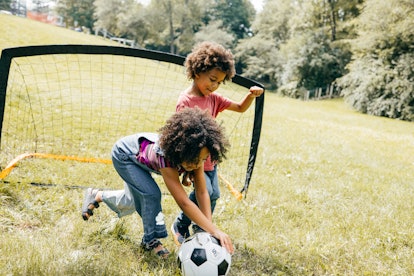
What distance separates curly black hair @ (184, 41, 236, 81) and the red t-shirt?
206 mm

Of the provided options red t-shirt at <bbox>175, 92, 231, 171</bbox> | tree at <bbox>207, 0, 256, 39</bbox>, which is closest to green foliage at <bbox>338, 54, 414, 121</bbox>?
red t-shirt at <bbox>175, 92, 231, 171</bbox>

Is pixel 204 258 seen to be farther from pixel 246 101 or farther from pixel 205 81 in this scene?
pixel 246 101

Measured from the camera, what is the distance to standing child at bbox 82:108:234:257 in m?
2.14

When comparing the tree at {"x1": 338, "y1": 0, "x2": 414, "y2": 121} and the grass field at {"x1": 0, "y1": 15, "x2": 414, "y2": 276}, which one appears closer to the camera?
the grass field at {"x1": 0, "y1": 15, "x2": 414, "y2": 276}

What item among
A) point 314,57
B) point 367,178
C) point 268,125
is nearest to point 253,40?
point 314,57

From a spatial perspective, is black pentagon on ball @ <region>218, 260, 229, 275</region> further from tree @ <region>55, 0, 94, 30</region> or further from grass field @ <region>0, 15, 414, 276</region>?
tree @ <region>55, 0, 94, 30</region>

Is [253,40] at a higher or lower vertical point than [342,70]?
higher

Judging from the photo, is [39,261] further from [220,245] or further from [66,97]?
[66,97]

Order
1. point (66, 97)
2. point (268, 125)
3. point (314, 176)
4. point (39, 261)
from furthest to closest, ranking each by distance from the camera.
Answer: point (268, 125)
point (66, 97)
point (314, 176)
point (39, 261)

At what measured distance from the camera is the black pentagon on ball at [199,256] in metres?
2.20

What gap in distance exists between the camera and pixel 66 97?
9227 millimetres

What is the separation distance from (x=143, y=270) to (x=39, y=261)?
644mm

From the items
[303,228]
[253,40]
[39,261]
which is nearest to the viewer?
[39,261]

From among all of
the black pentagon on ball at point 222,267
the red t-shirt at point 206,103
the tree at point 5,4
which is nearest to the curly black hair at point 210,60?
the red t-shirt at point 206,103
